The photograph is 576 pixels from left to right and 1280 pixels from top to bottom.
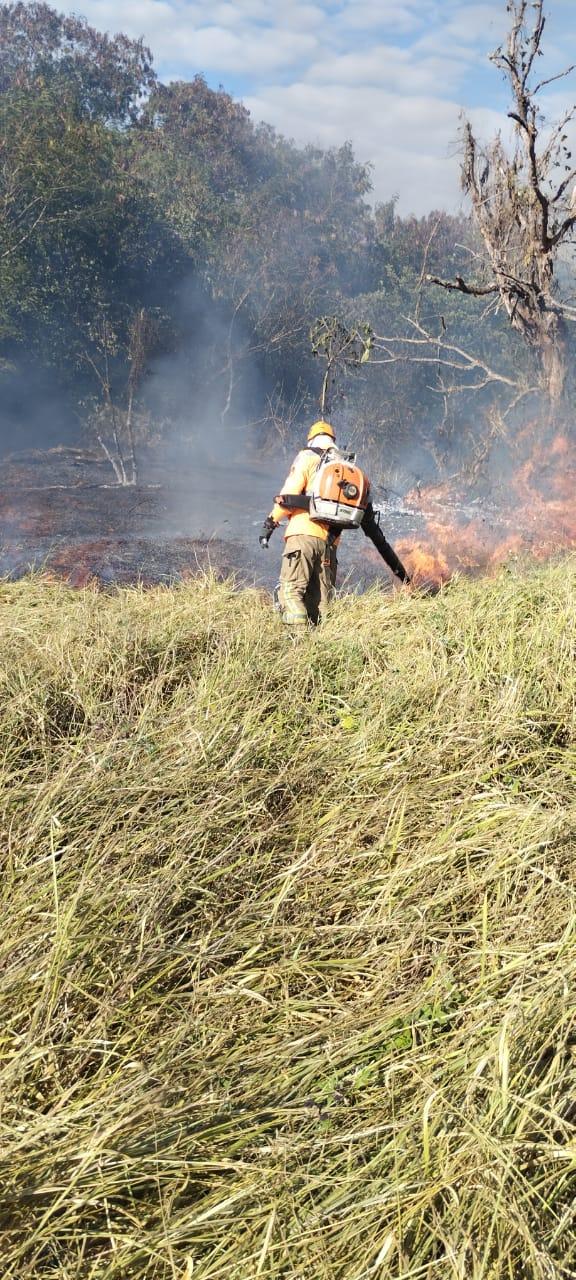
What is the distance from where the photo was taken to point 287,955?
2.26 metres

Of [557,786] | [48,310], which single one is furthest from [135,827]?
[48,310]

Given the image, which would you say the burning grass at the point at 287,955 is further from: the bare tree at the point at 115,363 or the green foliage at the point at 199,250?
the bare tree at the point at 115,363

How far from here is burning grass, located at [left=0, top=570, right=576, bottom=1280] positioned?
151 cm

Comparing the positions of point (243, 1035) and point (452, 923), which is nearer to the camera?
point (243, 1035)

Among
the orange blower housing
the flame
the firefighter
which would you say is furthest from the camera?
the flame

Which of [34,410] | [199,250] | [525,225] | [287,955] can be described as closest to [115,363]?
[34,410]

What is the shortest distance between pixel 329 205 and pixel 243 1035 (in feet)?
95.1

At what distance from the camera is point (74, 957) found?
81.7 inches

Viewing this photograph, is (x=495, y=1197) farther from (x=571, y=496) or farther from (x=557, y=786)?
(x=571, y=496)

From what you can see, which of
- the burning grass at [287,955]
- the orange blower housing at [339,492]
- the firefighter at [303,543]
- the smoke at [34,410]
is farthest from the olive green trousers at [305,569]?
the smoke at [34,410]

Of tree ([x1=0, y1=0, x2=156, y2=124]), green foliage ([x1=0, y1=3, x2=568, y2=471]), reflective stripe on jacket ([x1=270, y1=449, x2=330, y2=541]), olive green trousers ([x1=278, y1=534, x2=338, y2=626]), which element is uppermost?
tree ([x1=0, y1=0, x2=156, y2=124])

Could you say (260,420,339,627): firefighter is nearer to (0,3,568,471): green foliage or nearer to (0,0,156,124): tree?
(0,3,568,471): green foliage

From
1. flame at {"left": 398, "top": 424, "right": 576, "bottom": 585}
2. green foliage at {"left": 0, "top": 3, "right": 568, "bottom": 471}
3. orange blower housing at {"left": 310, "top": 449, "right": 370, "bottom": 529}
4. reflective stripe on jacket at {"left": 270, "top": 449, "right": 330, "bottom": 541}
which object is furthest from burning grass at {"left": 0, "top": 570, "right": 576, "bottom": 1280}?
green foliage at {"left": 0, "top": 3, "right": 568, "bottom": 471}

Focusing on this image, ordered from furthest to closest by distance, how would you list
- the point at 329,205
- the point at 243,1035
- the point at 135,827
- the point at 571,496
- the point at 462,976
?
1. the point at 329,205
2. the point at 571,496
3. the point at 135,827
4. the point at 462,976
5. the point at 243,1035
